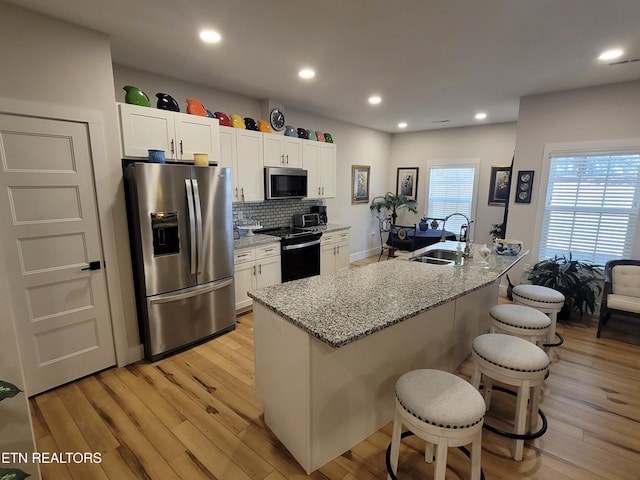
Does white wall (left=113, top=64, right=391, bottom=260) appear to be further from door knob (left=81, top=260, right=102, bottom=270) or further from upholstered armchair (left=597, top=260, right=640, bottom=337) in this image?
upholstered armchair (left=597, top=260, right=640, bottom=337)

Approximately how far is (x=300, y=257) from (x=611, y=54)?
147 inches

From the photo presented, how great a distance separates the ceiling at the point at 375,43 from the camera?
2027 mm

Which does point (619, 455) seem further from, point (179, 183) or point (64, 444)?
point (179, 183)

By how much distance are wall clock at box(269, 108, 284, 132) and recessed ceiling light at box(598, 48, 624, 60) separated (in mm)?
3417

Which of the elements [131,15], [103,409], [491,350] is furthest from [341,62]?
[103,409]

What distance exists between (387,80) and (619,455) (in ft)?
11.7

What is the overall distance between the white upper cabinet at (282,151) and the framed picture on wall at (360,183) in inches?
74.1

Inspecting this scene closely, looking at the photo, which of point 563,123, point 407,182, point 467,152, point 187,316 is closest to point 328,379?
point 187,316

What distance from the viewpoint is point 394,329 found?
75.5 inches

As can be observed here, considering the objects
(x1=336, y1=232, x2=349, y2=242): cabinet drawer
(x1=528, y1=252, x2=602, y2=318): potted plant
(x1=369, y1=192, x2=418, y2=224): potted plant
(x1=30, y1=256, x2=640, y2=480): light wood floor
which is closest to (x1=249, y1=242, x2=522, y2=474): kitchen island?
(x1=30, y1=256, x2=640, y2=480): light wood floor

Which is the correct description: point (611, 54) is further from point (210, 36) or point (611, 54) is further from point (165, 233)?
point (165, 233)

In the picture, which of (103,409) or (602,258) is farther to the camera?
(602,258)

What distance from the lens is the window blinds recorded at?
6.09 metres

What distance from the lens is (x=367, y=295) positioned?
6.31 feet
